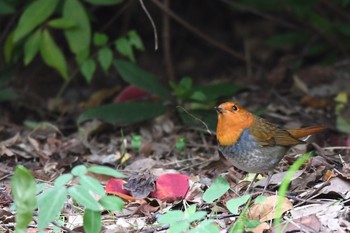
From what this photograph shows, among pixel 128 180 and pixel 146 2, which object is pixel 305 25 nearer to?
pixel 146 2

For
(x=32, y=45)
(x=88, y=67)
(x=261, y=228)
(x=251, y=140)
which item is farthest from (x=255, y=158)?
(x=32, y=45)

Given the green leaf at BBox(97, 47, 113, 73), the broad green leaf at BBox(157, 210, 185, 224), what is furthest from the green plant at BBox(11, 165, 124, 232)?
the green leaf at BBox(97, 47, 113, 73)

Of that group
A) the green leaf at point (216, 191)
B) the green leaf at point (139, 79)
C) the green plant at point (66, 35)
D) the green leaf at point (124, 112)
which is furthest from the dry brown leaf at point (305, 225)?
the green plant at point (66, 35)

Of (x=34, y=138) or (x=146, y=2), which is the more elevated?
(x=146, y=2)

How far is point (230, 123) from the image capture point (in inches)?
173

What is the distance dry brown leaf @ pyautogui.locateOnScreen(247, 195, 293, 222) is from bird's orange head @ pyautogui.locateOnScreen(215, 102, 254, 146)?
759mm

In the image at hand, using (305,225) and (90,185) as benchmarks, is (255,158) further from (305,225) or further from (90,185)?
(90,185)

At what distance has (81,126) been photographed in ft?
19.0

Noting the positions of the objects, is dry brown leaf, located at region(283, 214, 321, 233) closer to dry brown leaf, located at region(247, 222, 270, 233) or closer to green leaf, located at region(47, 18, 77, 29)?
dry brown leaf, located at region(247, 222, 270, 233)

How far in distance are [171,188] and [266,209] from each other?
2.20 ft

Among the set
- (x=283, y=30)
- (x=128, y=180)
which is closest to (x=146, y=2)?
(x=283, y=30)

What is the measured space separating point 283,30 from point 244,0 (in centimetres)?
124

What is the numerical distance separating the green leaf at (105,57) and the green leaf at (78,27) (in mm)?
120

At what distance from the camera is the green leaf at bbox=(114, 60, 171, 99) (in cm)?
557
